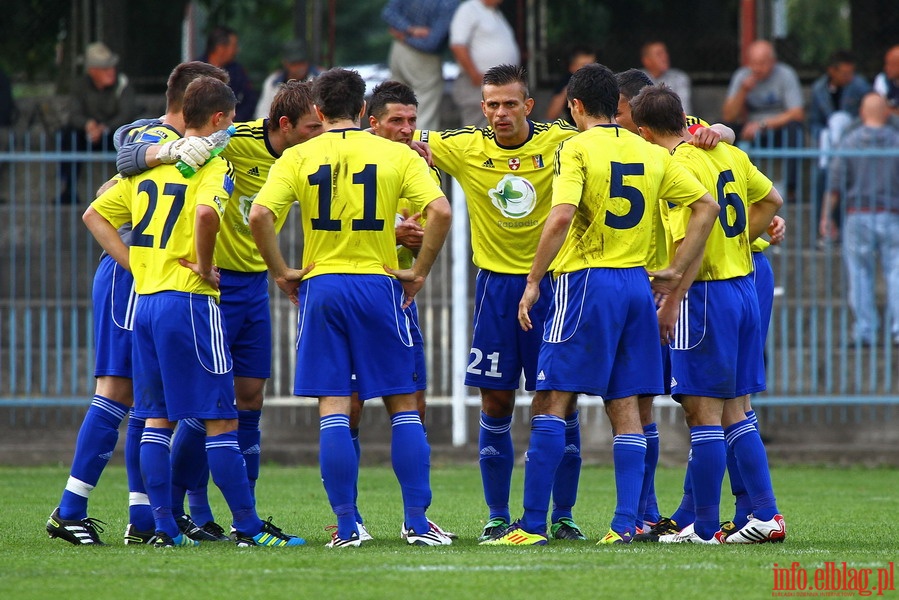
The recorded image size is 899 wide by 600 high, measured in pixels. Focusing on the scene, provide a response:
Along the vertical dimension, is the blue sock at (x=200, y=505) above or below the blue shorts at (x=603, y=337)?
below

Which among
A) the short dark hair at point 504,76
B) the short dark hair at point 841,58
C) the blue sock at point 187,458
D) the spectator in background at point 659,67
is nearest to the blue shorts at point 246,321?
the blue sock at point 187,458

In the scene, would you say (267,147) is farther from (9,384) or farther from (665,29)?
(665,29)

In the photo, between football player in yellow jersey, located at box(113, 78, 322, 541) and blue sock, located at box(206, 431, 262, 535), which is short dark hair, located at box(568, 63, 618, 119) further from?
blue sock, located at box(206, 431, 262, 535)

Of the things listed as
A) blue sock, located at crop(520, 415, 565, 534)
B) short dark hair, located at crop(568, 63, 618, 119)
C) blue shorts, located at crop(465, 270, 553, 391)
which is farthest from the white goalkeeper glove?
blue sock, located at crop(520, 415, 565, 534)

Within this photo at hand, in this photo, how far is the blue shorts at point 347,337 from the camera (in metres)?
6.53

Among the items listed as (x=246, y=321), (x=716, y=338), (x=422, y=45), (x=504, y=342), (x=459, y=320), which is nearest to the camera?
(x=716, y=338)

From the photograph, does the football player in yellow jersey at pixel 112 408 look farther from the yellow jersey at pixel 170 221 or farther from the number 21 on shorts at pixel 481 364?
the number 21 on shorts at pixel 481 364

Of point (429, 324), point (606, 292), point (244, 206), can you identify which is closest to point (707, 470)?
point (606, 292)

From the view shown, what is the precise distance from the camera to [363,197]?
6539 millimetres

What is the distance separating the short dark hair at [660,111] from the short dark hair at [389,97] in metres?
1.19

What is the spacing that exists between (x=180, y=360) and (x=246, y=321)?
33.7 inches

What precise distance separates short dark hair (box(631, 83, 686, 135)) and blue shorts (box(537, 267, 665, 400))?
837 mm

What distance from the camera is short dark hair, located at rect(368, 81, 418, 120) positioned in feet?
23.5

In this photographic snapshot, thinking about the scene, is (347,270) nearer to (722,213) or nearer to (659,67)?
(722,213)
